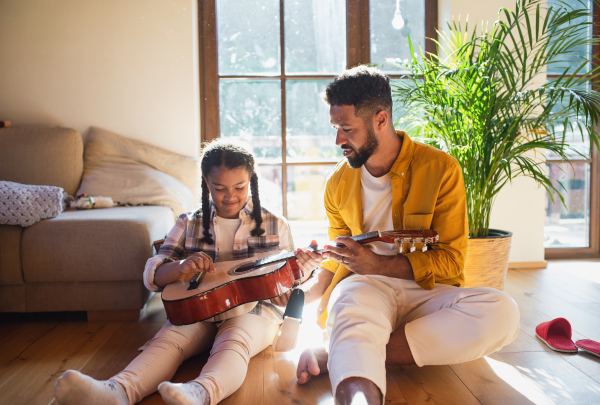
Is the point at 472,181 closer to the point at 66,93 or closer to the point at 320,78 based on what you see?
the point at 320,78

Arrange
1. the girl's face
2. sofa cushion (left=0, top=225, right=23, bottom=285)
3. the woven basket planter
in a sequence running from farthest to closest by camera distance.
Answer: the woven basket planter, sofa cushion (left=0, top=225, right=23, bottom=285), the girl's face

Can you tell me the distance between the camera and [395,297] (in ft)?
4.75

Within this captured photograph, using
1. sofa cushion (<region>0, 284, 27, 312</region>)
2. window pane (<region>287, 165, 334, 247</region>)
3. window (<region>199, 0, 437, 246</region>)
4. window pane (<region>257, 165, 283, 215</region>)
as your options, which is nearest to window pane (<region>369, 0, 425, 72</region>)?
window (<region>199, 0, 437, 246</region>)

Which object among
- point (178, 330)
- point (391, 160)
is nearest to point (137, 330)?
point (178, 330)

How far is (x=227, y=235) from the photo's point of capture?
1.73 m

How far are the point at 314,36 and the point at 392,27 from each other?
0.56m

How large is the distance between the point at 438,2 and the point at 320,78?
3.25 ft

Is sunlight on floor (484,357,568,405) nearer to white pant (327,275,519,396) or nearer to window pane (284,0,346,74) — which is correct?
white pant (327,275,519,396)

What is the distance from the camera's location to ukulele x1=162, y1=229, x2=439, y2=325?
1337 millimetres

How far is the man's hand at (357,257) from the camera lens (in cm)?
132

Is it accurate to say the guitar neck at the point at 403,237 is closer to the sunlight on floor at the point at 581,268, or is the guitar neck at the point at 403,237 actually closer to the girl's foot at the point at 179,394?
the girl's foot at the point at 179,394

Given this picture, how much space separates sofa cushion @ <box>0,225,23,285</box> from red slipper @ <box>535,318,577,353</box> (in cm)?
222

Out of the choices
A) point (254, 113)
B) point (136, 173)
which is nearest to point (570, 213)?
point (254, 113)

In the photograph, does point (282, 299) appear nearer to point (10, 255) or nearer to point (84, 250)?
point (84, 250)
